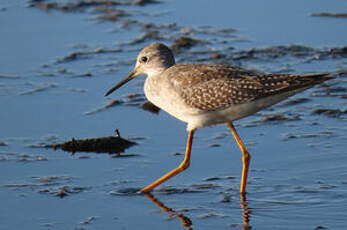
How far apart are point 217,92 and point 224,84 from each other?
105 mm

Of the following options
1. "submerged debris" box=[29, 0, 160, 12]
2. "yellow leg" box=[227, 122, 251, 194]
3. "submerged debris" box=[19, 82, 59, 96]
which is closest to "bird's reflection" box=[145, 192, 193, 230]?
"yellow leg" box=[227, 122, 251, 194]

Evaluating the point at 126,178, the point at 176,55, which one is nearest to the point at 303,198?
the point at 126,178

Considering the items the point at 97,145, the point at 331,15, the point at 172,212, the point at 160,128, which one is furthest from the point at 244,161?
the point at 331,15

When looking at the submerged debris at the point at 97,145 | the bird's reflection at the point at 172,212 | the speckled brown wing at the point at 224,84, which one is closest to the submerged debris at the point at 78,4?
the submerged debris at the point at 97,145

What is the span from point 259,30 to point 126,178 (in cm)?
A: 450

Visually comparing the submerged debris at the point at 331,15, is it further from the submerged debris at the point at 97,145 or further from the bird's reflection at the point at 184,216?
the bird's reflection at the point at 184,216

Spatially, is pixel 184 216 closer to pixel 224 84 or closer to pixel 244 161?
pixel 244 161

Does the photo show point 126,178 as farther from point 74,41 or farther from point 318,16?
point 318,16

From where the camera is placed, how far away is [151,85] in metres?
8.35

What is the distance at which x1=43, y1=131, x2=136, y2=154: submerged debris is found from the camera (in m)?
8.84

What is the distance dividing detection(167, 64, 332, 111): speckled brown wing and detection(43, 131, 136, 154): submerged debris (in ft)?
3.84

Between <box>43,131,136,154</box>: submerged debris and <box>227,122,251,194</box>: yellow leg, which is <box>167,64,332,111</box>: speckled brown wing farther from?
<box>43,131,136,154</box>: submerged debris

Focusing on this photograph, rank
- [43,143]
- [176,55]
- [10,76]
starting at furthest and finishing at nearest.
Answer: [176,55] < [10,76] < [43,143]

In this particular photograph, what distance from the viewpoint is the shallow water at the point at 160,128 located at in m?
7.53
